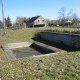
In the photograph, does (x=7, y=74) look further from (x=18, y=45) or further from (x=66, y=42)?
(x=18, y=45)

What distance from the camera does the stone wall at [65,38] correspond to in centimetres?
1078

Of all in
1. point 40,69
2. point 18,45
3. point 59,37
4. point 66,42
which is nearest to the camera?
point 40,69

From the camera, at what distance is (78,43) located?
10.5 metres

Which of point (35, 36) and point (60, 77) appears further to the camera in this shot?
point (35, 36)

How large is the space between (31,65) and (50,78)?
62.3 inches

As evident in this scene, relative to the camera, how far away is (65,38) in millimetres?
12531

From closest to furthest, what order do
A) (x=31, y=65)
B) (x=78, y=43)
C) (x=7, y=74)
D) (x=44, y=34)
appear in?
(x=7, y=74) → (x=31, y=65) → (x=78, y=43) → (x=44, y=34)

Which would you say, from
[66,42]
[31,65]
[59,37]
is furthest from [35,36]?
[31,65]

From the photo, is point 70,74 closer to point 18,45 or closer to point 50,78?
point 50,78

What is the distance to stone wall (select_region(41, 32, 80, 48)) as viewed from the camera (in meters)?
10.8

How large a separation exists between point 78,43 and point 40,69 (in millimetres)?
6044

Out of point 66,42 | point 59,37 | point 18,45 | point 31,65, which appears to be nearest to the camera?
point 31,65

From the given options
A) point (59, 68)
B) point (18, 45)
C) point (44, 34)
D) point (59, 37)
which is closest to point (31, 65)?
point (59, 68)

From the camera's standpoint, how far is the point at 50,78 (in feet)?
14.4
